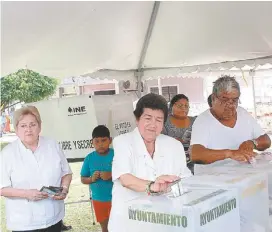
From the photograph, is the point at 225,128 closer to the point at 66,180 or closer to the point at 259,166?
the point at 259,166

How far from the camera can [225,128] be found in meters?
2.14

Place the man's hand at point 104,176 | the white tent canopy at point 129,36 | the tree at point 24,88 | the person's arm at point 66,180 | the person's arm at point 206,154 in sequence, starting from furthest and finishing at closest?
the tree at point 24,88, the man's hand at point 104,176, the white tent canopy at point 129,36, the person's arm at point 66,180, the person's arm at point 206,154

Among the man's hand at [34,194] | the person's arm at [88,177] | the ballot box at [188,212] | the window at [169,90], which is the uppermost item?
the window at [169,90]

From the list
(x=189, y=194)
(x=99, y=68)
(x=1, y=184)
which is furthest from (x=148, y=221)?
(x=99, y=68)

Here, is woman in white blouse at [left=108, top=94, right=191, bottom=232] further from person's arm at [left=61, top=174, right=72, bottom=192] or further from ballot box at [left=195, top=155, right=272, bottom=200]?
person's arm at [left=61, top=174, right=72, bottom=192]

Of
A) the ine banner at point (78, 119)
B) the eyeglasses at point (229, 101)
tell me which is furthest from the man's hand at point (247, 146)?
the ine banner at point (78, 119)

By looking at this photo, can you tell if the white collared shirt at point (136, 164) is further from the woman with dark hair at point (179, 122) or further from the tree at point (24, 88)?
the tree at point (24, 88)

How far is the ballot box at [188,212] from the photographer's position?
3.50 feet

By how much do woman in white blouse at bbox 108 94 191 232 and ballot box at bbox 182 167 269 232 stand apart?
235 mm

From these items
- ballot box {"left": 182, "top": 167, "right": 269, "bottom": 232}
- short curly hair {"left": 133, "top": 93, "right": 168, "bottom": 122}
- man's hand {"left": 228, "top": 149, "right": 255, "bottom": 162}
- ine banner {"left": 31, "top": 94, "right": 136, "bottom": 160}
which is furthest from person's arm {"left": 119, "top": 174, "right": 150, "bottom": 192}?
ine banner {"left": 31, "top": 94, "right": 136, "bottom": 160}

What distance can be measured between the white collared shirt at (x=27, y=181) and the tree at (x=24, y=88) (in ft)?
51.5

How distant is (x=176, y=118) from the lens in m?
3.86

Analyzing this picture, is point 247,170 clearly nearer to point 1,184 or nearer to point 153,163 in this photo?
point 153,163

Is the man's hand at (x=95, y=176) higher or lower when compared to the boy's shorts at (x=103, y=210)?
higher
